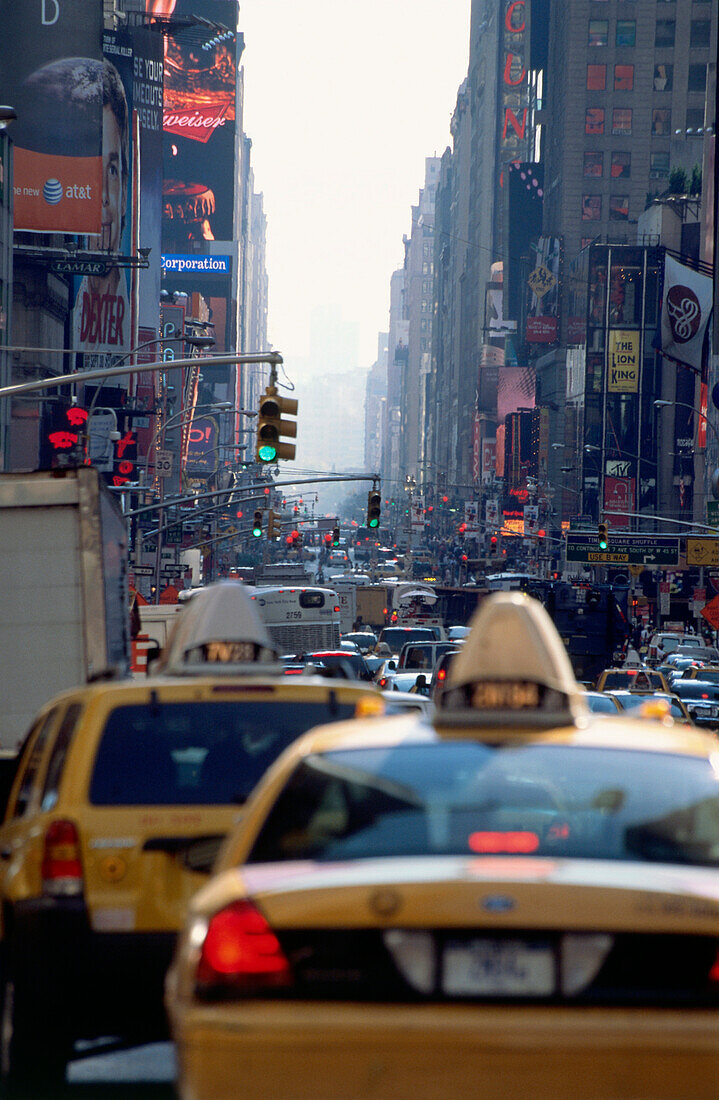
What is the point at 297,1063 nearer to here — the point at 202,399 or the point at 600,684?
the point at 600,684

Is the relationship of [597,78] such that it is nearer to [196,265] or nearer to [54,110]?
[196,265]

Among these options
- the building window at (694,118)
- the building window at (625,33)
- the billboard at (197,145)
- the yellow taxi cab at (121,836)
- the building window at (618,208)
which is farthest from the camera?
the billboard at (197,145)

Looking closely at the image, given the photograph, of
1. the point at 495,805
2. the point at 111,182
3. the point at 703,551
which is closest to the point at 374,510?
the point at 703,551

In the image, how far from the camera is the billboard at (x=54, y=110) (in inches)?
2271

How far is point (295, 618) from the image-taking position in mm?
45219

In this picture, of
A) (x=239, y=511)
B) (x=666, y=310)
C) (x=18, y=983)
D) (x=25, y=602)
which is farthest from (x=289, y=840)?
(x=239, y=511)

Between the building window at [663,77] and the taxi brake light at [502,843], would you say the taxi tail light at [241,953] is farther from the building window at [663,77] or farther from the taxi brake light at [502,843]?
the building window at [663,77]

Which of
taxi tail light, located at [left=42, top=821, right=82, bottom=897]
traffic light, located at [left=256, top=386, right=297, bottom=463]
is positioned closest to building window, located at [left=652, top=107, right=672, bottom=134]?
traffic light, located at [left=256, top=386, right=297, bottom=463]

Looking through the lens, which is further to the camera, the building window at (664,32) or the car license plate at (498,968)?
the building window at (664,32)

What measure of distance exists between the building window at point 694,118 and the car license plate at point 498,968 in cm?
14691

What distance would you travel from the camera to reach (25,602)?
47.0 feet

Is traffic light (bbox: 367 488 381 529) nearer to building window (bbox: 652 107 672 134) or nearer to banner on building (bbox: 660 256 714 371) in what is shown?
banner on building (bbox: 660 256 714 371)

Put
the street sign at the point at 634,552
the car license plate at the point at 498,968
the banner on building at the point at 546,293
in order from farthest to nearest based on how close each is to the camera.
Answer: the banner on building at the point at 546,293
the street sign at the point at 634,552
the car license plate at the point at 498,968

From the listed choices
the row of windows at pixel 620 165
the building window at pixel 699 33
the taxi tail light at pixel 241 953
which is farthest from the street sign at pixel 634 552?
the building window at pixel 699 33
